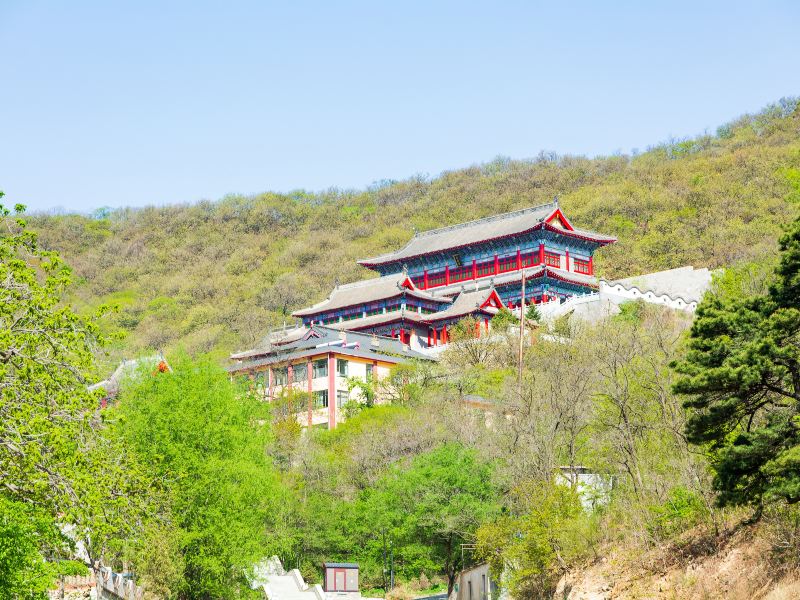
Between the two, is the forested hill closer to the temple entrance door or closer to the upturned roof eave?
the upturned roof eave

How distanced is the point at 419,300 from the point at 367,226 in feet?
213

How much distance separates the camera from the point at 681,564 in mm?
23875

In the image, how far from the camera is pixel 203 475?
1273 inches

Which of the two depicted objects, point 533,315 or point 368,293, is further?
point 368,293

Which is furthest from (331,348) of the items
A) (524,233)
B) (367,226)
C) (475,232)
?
(367,226)

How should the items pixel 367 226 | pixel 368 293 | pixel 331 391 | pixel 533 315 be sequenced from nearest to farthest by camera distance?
pixel 331 391 < pixel 533 315 < pixel 368 293 < pixel 367 226

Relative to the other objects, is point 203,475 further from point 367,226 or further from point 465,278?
point 367,226

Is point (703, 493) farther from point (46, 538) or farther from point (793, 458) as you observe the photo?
point (46, 538)

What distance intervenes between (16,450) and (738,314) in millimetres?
12696

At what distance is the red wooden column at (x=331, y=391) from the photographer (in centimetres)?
5591

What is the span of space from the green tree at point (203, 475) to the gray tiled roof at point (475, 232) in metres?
39.7

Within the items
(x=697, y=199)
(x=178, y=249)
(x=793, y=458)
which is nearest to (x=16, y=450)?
(x=793, y=458)

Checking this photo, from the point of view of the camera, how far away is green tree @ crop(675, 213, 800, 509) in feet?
66.4

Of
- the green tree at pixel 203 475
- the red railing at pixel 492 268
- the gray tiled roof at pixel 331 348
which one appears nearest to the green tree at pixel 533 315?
the gray tiled roof at pixel 331 348
